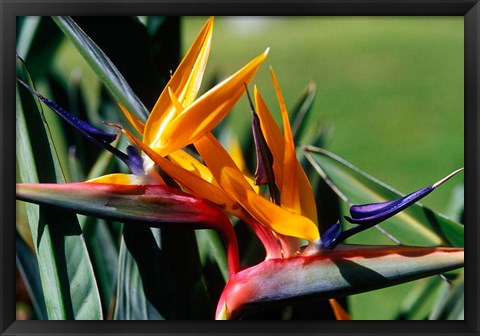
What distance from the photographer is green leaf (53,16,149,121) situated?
1.00 metres

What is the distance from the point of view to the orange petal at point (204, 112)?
88cm

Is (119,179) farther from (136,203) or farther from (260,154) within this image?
(260,154)

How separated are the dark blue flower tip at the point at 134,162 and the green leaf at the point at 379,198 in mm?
268

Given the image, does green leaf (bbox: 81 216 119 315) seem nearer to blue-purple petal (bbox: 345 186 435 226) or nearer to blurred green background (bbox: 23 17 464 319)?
blurred green background (bbox: 23 17 464 319)

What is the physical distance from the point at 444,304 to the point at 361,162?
396 millimetres

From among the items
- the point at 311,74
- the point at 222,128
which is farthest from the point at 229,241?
the point at 311,74

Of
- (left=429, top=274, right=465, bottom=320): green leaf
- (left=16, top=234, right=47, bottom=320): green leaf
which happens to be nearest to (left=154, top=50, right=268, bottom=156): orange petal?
(left=16, top=234, right=47, bottom=320): green leaf

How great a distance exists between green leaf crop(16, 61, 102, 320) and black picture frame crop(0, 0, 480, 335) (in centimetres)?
7

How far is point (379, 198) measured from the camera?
107cm

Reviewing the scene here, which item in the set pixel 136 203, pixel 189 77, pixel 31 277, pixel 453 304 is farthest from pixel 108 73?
pixel 453 304

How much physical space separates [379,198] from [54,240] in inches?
18.8

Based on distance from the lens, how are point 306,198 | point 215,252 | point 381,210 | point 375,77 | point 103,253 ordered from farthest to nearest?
1. point 375,77
2. point 103,253
3. point 215,252
4. point 306,198
5. point 381,210
